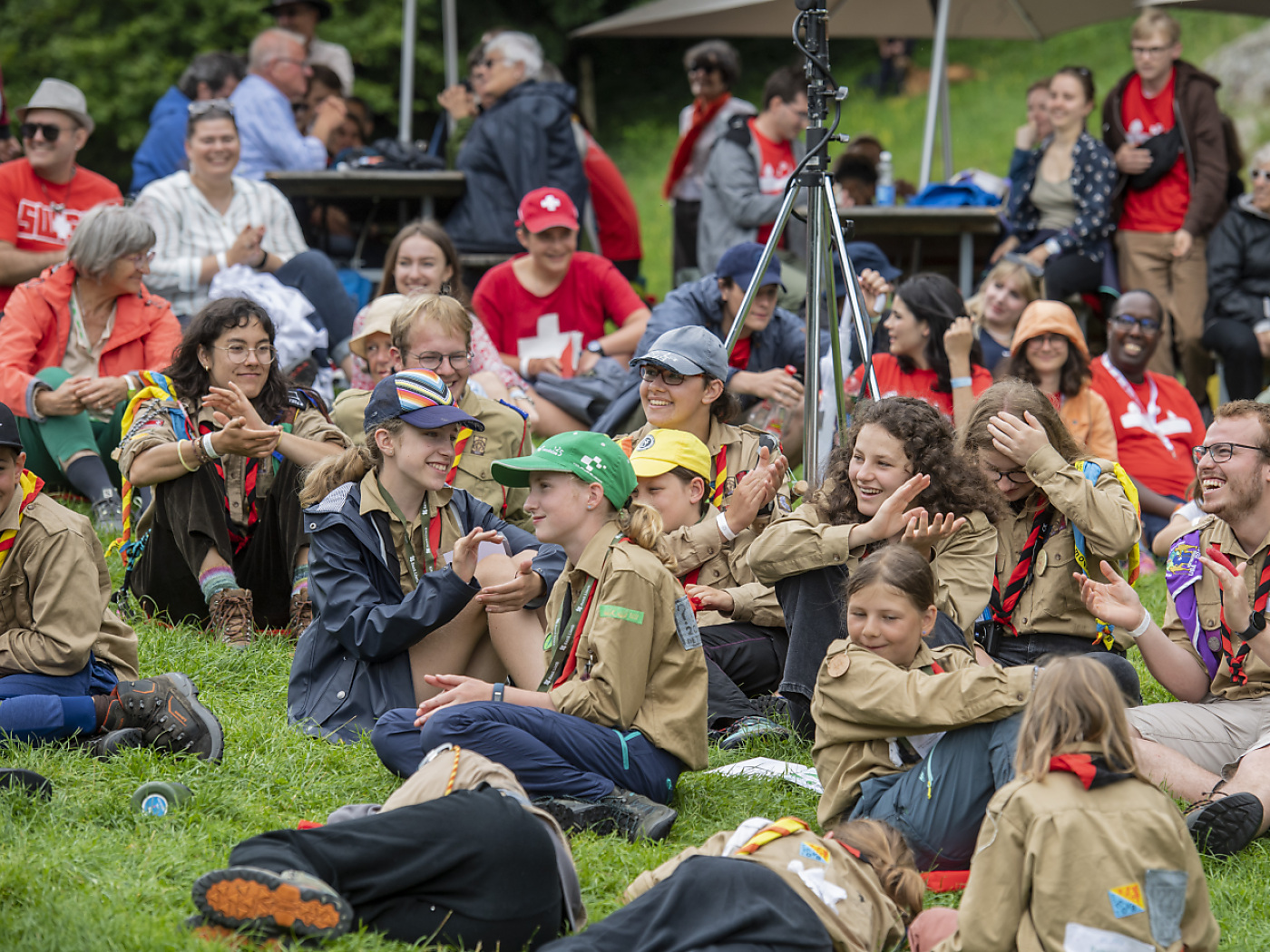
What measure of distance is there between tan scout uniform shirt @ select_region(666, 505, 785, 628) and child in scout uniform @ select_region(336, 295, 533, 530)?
90cm

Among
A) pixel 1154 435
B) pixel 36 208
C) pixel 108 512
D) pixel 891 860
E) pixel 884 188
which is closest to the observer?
pixel 891 860

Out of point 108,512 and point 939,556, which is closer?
point 939,556

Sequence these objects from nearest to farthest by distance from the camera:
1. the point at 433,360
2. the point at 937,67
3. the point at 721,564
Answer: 1. the point at 721,564
2. the point at 433,360
3. the point at 937,67

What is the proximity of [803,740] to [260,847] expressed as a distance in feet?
7.34

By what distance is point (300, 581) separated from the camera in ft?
18.1

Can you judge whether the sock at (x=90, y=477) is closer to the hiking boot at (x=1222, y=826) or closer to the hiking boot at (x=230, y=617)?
the hiking boot at (x=230, y=617)

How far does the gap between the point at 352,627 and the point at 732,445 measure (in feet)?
5.87

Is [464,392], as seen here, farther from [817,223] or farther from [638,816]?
[638,816]

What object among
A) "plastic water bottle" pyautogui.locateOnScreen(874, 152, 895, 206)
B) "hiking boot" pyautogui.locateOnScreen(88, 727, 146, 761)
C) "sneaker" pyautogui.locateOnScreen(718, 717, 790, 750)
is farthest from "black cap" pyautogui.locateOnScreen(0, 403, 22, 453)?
"plastic water bottle" pyautogui.locateOnScreen(874, 152, 895, 206)

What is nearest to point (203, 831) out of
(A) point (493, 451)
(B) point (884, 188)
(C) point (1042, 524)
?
(A) point (493, 451)

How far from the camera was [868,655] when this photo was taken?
3.80 m

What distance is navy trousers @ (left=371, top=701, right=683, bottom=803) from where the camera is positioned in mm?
3871

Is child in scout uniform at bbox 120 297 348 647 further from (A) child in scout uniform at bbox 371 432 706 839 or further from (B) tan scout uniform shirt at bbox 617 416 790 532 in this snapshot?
(A) child in scout uniform at bbox 371 432 706 839

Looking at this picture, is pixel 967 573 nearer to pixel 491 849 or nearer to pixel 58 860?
pixel 491 849
